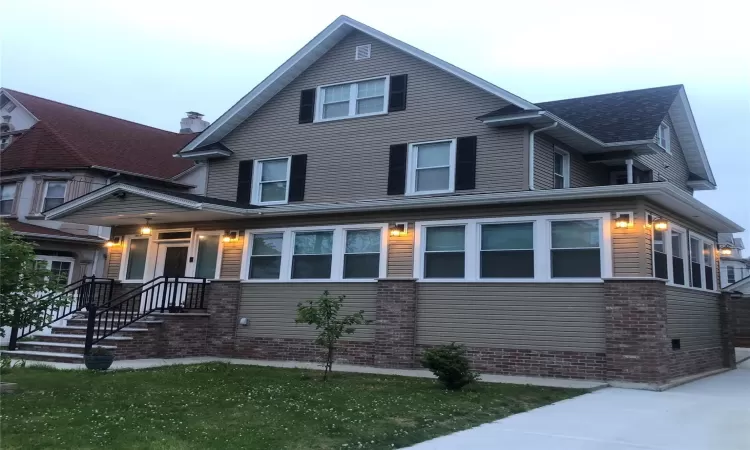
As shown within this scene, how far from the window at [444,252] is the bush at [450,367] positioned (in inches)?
129

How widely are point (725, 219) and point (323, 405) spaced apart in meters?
11.1

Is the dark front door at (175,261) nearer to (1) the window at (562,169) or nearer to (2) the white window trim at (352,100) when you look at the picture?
(2) the white window trim at (352,100)

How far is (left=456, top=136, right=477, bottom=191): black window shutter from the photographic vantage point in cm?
1323

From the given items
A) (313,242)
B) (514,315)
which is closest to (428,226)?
(514,315)

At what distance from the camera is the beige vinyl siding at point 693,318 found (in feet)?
39.4

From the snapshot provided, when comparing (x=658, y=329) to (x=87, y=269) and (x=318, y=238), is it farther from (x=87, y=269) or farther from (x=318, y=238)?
(x=87, y=269)

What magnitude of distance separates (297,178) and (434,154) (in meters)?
3.72

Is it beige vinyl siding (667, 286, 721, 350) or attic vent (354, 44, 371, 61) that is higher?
attic vent (354, 44, 371, 61)

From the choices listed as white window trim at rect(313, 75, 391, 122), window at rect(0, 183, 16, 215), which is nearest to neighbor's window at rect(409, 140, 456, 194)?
white window trim at rect(313, 75, 391, 122)

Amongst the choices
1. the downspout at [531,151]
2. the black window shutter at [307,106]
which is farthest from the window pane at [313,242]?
the downspout at [531,151]

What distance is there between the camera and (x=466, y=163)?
1338 cm

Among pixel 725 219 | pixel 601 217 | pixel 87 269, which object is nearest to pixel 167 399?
pixel 601 217

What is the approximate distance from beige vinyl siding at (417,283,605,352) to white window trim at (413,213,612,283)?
11 centimetres

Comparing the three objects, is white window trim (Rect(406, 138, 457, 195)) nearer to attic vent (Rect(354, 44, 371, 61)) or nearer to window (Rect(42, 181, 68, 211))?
attic vent (Rect(354, 44, 371, 61))
